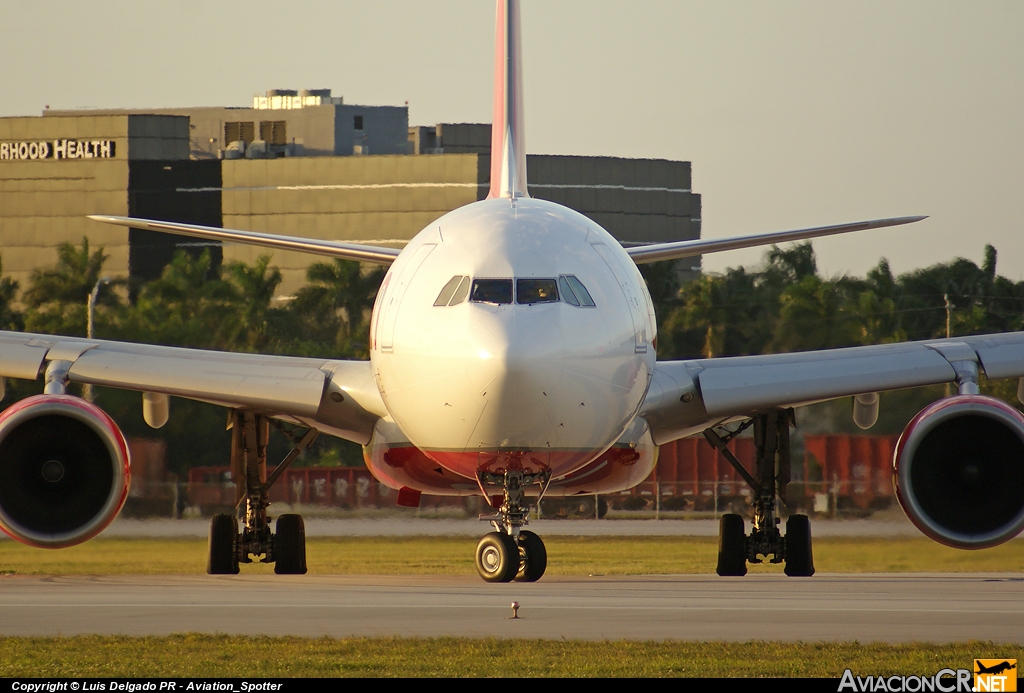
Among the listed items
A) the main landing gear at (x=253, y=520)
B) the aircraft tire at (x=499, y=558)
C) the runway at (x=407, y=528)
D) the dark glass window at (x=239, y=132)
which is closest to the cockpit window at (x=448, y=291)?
the aircraft tire at (x=499, y=558)

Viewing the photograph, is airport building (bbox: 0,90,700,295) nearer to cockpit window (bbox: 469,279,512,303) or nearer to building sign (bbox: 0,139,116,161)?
building sign (bbox: 0,139,116,161)

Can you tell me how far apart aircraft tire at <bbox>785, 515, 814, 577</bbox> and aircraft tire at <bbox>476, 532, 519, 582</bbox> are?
157 inches

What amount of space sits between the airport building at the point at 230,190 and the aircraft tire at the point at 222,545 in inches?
2100

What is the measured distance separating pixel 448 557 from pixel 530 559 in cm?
622

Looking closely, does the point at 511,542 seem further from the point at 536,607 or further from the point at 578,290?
the point at 578,290

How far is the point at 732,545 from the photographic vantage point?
752 inches

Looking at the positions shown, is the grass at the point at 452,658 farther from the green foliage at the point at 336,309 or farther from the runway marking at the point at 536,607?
the green foliage at the point at 336,309

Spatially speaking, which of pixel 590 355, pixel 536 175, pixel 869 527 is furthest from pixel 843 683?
pixel 536 175

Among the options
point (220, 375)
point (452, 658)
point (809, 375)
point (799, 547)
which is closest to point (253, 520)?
point (220, 375)

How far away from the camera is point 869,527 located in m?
22.1

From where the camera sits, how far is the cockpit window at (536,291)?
1378 centimetres

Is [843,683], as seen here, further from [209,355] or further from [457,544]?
[457,544]

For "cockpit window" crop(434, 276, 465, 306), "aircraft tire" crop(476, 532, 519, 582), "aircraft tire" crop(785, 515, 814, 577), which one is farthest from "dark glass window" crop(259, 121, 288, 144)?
"cockpit window" crop(434, 276, 465, 306)

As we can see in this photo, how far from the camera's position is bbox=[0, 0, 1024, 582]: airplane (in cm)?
1384
